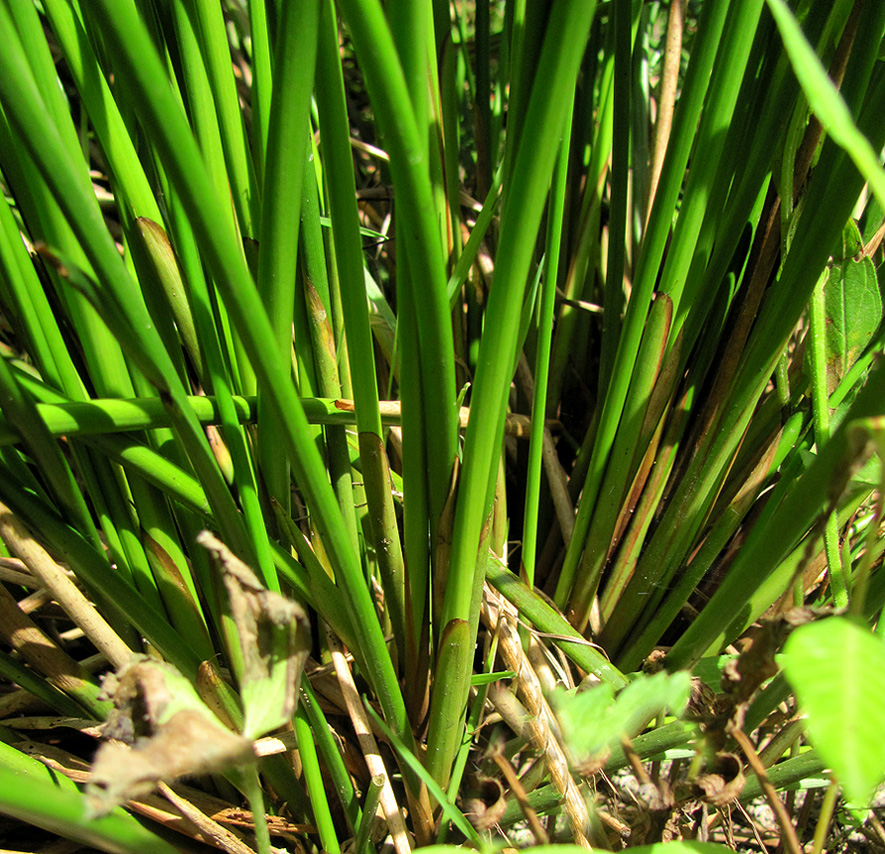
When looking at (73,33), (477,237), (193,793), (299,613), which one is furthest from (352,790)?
(73,33)

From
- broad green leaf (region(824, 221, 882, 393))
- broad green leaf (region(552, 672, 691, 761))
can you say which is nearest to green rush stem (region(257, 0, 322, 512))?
broad green leaf (region(552, 672, 691, 761))

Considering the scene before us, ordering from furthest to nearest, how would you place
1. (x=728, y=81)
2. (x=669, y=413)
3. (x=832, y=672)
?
(x=669, y=413), (x=728, y=81), (x=832, y=672)

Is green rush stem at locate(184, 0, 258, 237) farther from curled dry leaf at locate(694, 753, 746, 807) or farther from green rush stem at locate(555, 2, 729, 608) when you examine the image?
curled dry leaf at locate(694, 753, 746, 807)

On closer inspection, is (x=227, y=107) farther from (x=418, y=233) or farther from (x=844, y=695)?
(x=844, y=695)

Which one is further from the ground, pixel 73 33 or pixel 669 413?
pixel 73 33

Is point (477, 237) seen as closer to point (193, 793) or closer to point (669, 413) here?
point (669, 413)

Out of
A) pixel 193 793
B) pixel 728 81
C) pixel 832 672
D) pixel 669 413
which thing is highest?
Result: pixel 728 81

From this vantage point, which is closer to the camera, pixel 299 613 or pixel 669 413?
pixel 299 613
